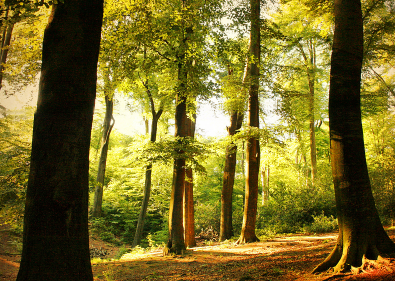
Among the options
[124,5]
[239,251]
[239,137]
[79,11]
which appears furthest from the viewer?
[239,137]

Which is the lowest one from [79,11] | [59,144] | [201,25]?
[59,144]

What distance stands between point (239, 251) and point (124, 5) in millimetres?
9236

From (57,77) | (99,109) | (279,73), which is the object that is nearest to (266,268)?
(57,77)

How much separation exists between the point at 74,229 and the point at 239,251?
6.66 meters

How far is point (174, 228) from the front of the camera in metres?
9.30

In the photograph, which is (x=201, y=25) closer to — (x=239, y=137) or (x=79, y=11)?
(x=239, y=137)

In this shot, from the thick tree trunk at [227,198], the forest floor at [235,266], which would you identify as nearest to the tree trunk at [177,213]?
the forest floor at [235,266]

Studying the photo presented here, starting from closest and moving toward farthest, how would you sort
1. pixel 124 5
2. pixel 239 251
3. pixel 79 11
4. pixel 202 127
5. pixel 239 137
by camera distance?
pixel 79 11 < pixel 239 251 < pixel 124 5 < pixel 239 137 < pixel 202 127

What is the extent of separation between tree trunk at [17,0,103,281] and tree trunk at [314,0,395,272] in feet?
10.8

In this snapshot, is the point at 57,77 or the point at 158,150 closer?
the point at 57,77

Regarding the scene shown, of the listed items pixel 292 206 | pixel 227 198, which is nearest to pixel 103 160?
pixel 227 198

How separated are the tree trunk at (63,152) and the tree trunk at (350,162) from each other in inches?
130

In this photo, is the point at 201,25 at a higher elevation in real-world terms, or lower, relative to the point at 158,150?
higher

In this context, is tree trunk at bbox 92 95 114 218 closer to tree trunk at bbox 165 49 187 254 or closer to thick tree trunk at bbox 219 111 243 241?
thick tree trunk at bbox 219 111 243 241
